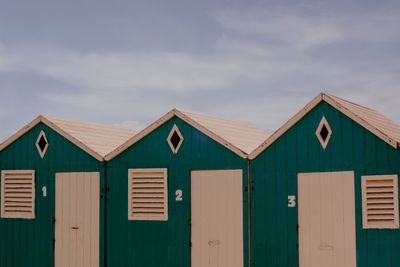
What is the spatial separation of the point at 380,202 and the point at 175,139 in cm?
458

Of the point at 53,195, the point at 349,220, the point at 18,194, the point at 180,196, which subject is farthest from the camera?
the point at 18,194

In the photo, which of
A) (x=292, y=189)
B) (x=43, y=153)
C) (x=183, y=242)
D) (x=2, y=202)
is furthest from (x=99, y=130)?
(x=292, y=189)

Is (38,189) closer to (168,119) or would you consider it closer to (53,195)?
(53,195)

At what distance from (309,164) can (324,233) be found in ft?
4.49

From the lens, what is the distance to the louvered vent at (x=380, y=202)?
40.9 feet

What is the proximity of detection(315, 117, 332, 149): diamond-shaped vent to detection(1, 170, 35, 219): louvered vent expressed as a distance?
7.18 m

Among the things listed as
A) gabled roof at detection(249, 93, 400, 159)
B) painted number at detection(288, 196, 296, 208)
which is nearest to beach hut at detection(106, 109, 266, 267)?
gabled roof at detection(249, 93, 400, 159)

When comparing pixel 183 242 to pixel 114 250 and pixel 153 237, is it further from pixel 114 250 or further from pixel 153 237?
pixel 114 250

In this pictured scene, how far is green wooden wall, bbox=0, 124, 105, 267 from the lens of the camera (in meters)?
15.9

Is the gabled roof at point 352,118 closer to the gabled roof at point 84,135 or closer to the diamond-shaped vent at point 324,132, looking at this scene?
the diamond-shaped vent at point 324,132

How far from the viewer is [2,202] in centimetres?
1678

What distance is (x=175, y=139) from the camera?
14.7m

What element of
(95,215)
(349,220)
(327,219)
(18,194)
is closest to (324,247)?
(327,219)

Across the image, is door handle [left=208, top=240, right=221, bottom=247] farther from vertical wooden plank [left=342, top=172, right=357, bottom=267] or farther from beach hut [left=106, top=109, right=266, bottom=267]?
vertical wooden plank [left=342, top=172, right=357, bottom=267]
